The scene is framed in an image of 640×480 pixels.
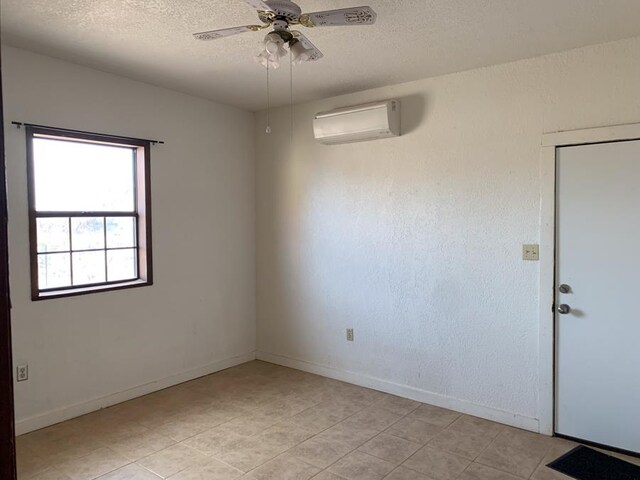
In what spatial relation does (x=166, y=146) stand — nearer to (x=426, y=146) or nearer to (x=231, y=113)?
(x=231, y=113)

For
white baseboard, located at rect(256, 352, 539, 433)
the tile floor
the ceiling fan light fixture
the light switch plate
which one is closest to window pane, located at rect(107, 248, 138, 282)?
the tile floor

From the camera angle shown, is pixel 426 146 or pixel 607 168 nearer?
pixel 607 168

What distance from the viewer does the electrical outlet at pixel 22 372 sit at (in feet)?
10.0

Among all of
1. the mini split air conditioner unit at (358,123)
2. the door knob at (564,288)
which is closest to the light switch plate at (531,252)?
the door knob at (564,288)

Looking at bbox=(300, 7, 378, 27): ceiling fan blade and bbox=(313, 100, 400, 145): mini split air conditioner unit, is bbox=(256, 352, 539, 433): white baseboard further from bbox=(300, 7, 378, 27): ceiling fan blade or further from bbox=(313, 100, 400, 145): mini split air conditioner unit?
bbox=(300, 7, 378, 27): ceiling fan blade

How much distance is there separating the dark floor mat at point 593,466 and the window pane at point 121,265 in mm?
3359

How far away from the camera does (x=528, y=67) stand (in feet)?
10.4

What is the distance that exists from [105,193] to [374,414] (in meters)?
2.73

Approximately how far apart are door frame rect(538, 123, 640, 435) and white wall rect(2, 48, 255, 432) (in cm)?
282

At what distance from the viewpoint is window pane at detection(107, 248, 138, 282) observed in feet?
12.0

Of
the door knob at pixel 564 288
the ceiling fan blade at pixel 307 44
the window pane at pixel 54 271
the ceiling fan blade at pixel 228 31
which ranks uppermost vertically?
the ceiling fan blade at pixel 228 31

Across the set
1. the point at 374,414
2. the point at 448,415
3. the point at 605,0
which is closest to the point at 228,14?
the point at 605,0

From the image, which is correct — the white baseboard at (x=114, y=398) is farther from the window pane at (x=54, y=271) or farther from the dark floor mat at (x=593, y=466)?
the dark floor mat at (x=593, y=466)

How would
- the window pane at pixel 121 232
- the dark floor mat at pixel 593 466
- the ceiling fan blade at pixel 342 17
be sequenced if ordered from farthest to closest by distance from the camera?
the window pane at pixel 121 232 < the dark floor mat at pixel 593 466 < the ceiling fan blade at pixel 342 17
